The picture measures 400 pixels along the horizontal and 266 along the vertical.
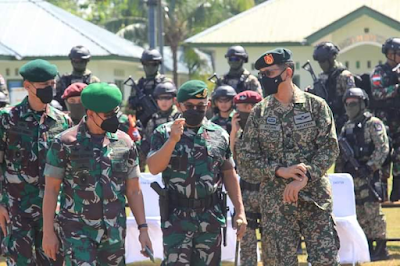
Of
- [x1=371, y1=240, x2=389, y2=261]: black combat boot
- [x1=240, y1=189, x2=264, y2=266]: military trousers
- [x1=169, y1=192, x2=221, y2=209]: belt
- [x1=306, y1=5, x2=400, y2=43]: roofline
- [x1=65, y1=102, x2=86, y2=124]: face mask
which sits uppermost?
[x1=306, y1=5, x2=400, y2=43]: roofline

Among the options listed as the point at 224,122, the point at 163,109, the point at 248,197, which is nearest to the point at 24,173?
the point at 248,197

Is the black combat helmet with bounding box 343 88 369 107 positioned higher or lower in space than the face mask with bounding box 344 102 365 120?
higher

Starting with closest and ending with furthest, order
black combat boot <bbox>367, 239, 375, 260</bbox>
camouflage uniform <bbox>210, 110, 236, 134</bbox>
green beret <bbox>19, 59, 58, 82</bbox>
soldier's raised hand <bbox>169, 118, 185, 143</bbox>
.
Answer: soldier's raised hand <bbox>169, 118, 185, 143</bbox>, green beret <bbox>19, 59, 58, 82</bbox>, camouflage uniform <bbox>210, 110, 236, 134</bbox>, black combat boot <bbox>367, 239, 375, 260</bbox>

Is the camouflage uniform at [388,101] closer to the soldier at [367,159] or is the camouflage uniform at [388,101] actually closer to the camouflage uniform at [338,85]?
the camouflage uniform at [338,85]

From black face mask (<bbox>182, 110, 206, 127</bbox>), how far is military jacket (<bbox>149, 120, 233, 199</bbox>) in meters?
0.08

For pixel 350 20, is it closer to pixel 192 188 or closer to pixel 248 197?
pixel 248 197

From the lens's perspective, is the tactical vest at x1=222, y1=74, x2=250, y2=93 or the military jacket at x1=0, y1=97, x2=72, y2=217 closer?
the military jacket at x1=0, y1=97, x2=72, y2=217

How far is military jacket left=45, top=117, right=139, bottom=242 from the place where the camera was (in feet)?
20.4

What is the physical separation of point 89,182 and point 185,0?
42413mm

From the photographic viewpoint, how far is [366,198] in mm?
10508

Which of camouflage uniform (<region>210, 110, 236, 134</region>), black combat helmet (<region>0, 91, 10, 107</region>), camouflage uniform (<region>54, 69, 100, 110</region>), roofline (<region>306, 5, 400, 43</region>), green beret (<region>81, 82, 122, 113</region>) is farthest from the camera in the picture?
roofline (<region>306, 5, 400, 43</region>)

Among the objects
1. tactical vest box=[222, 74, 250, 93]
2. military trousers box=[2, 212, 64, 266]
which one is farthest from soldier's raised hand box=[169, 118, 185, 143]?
tactical vest box=[222, 74, 250, 93]

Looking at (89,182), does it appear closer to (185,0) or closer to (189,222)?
(189,222)

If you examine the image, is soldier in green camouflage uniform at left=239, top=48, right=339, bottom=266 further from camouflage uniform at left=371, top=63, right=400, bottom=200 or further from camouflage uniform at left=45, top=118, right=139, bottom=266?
camouflage uniform at left=371, top=63, right=400, bottom=200
